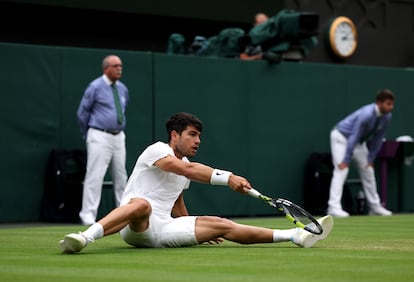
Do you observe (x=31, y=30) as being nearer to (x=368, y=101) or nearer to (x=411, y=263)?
(x=368, y=101)

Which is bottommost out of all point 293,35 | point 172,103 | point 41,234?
point 41,234

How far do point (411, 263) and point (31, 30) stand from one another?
15.0 metres

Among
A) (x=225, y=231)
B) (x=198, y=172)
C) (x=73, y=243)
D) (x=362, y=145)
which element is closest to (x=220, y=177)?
(x=198, y=172)

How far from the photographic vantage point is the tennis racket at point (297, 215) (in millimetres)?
9386

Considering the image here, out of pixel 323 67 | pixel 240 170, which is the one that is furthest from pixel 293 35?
pixel 240 170

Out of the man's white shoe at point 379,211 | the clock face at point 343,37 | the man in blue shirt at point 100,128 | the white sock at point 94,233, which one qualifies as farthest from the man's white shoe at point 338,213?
the white sock at point 94,233

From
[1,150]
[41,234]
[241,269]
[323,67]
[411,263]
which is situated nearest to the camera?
[241,269]

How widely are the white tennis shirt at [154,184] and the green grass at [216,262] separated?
0.44 meters

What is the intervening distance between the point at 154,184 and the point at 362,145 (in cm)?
1029

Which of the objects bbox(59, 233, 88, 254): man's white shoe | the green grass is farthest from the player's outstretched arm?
bbox(59, 233, 88, 254): man's white shoe

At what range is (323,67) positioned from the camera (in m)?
20.8

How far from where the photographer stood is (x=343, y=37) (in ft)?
85.8

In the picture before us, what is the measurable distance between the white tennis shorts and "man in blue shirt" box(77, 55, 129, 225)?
21.5 feet

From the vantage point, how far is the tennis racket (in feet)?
30.8
